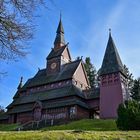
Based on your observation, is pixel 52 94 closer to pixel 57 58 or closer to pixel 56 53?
pixel 57 58

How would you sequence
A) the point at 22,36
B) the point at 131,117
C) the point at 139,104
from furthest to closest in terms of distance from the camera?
1. the point at 139,104
2. the point at 131,117
3. the point at 22,36

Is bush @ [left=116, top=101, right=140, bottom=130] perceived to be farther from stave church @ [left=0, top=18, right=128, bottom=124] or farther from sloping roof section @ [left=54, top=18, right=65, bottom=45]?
sloping roof section @ [left=54, top=18, right=65, bottom=45]

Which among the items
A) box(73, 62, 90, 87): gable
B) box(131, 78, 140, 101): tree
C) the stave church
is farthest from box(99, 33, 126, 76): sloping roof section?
box(131, 78, 140, 101): tree

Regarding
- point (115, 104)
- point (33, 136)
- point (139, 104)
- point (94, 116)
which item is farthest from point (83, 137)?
point (94, 116)

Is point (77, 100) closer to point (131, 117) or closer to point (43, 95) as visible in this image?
point (43, 95)

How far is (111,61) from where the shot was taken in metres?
49.3

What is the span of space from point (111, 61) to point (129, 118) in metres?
23.5

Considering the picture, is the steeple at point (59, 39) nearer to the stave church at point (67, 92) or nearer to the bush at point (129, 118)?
the stave church at point (67, 92)

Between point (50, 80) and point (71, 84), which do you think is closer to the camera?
point (71, 84)

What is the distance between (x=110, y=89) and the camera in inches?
1829

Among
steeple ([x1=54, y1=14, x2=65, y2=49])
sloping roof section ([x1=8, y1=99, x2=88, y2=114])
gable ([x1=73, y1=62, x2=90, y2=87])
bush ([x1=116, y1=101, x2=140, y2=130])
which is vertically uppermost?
steeple ([x1=54, y1=14, x2=65, y2=49])

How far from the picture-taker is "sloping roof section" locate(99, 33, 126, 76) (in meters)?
47.9

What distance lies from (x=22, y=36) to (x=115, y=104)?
35.3 m

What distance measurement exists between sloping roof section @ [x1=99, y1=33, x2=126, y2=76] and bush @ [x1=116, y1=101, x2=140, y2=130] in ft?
60.5
